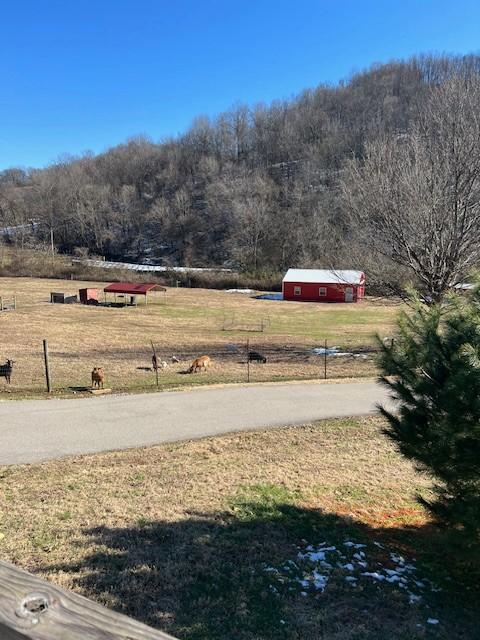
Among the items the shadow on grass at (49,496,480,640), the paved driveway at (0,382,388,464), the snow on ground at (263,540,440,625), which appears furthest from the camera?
the paved driveway at (0,382,388,464)

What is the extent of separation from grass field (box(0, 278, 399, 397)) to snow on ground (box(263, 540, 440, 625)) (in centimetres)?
227

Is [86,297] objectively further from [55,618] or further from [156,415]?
[55,618]

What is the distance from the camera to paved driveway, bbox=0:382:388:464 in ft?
32.2

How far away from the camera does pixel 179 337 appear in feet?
93.5

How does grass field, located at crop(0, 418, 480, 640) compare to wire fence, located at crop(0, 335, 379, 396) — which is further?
wire fence, located at crop(0, 335, 379, 396)

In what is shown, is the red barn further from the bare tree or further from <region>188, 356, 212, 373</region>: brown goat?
<region>188, 356, 212, 373</region>: brown goat

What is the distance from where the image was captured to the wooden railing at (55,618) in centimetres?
120

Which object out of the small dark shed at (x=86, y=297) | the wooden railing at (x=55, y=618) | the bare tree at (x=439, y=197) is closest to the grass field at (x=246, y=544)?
the wooden railing at (x=55, y=618)

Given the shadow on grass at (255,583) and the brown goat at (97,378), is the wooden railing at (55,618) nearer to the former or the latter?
the shadow on grass at (255,583)

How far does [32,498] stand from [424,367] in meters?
5.42

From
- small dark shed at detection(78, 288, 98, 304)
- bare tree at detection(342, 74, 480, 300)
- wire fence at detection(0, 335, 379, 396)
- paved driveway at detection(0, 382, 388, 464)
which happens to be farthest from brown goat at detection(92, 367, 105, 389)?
small dark shed at detection(78, 288, 98, 304)

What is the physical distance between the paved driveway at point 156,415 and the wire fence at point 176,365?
1740mm

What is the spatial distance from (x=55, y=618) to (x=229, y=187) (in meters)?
108

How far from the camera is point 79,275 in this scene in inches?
2854
